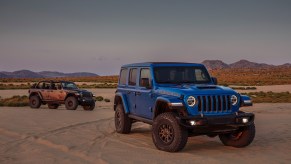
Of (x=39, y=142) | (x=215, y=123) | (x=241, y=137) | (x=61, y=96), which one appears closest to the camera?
(x=215, y=123)

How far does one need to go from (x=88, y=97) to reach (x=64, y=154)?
1256 cm

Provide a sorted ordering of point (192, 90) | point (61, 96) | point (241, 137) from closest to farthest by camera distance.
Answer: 1. point (192, 90)
2. point (241, 137)
3. point (61, 96)

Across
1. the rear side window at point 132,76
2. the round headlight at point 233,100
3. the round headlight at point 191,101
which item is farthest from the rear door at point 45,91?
the round headlight at point 233,100

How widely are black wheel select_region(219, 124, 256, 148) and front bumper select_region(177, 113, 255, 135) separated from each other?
0.33m

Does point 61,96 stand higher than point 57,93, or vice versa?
point 57,93

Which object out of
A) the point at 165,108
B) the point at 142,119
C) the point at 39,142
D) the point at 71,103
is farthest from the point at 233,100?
the point at 71,103

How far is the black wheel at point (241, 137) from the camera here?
9586 millimetres

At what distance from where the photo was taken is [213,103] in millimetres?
8984

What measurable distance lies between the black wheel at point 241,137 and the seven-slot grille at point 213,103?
0.86m

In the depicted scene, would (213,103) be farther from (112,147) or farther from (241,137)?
(112,147)

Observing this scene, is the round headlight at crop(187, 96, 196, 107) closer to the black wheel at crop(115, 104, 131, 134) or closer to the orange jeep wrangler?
the black wheel at crop(115, 104, 131, 134)

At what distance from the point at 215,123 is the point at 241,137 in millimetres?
1288

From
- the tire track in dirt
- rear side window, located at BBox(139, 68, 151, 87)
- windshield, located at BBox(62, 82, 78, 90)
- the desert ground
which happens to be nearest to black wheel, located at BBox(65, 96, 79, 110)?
windshield, located at BBox(62, 82, 78, 90)

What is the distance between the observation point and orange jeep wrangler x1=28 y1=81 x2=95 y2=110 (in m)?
20.8
